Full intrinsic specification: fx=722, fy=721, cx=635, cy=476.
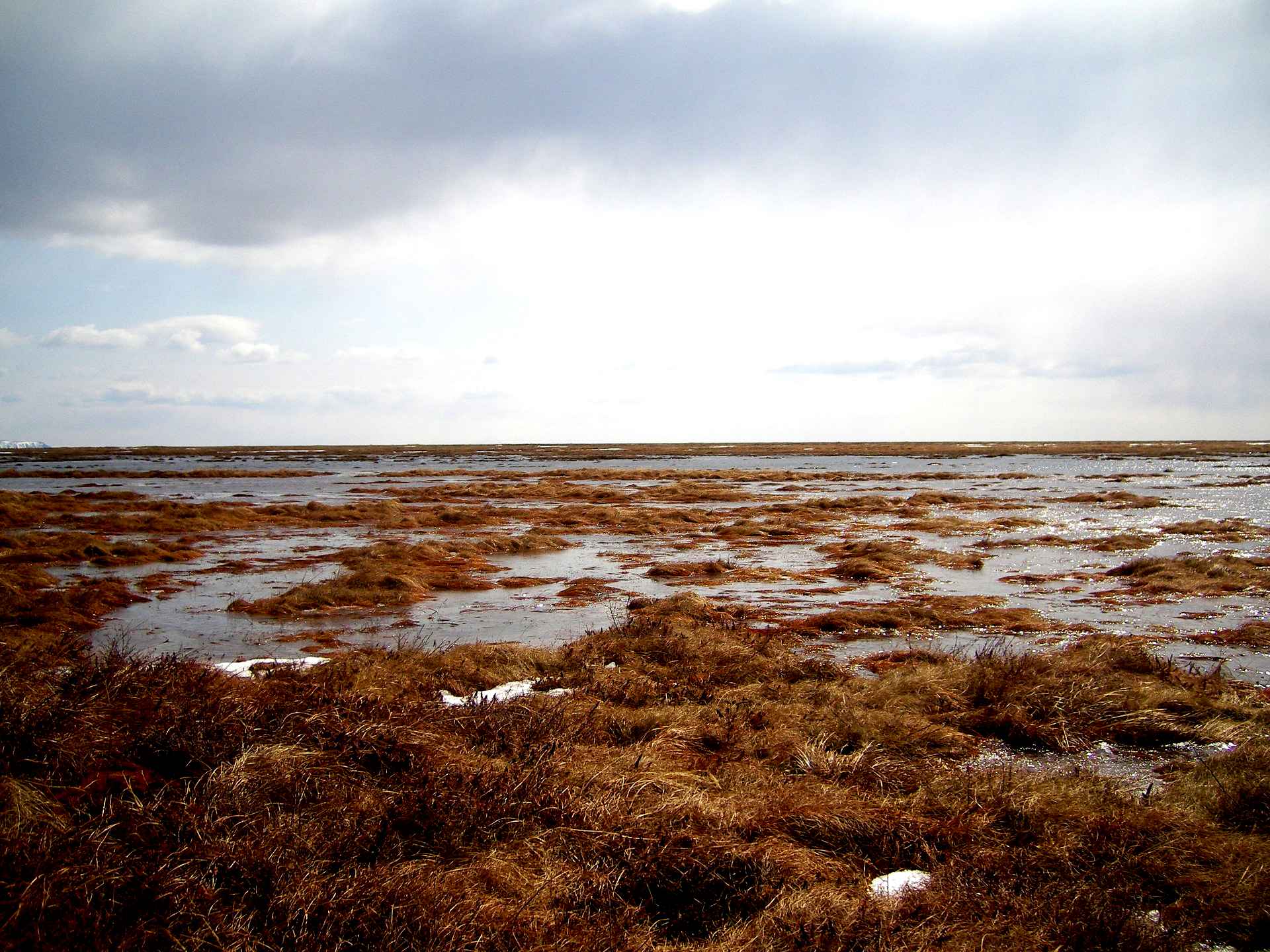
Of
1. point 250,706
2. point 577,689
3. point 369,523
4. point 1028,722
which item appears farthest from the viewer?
point 369,523

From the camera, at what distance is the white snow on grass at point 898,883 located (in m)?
4.23

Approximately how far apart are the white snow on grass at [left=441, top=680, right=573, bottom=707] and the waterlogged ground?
3011mm

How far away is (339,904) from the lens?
3.33 meters

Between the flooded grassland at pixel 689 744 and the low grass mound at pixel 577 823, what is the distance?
3 centimetres

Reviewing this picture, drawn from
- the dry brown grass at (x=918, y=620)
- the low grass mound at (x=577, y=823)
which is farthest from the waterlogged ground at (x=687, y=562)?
the low grass mound at (x=577, y=823)

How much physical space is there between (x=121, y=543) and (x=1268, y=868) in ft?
87.6

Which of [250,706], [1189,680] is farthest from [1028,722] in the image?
[250,706]

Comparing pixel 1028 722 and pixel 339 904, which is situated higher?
pixel 339 904

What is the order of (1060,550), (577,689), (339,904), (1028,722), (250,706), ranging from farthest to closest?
(1060,550)
(577,689)
(1028,722)
(250,706)
(339,904)

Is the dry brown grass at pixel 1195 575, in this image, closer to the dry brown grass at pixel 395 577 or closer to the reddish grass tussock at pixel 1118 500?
the dry brown grass at pixel 395 577

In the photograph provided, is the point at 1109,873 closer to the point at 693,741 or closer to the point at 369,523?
the point at 693,741

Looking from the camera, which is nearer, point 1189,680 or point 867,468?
point 1189,680

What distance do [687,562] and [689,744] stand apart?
44.9ft

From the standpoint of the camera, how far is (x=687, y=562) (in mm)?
20281
